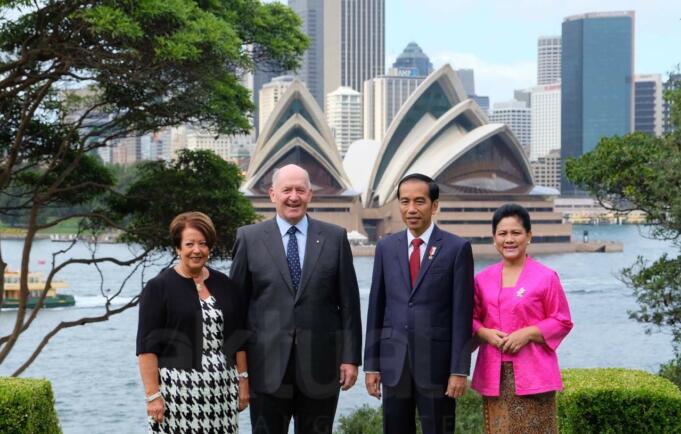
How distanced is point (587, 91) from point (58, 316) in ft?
400

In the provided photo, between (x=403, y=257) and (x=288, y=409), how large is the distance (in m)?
0.70

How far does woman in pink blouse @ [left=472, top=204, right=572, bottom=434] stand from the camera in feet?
12.1

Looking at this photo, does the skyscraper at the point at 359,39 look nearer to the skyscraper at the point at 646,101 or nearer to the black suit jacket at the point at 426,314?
the skyscraper at the point at 646,101

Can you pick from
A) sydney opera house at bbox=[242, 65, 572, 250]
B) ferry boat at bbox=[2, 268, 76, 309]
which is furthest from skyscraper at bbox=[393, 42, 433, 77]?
ferry boat at bbox=[2, 268, 76, 309]

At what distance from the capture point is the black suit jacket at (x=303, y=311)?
12.7 feet

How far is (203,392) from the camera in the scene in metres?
3.62

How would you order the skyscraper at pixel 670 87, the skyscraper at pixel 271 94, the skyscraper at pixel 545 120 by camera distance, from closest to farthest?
the skyscraper at pixel 670 87
the skyscraper at pixel 271 94
the skyscraper at pixel 545 120

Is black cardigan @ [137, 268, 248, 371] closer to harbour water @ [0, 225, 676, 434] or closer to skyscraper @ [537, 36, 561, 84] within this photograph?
harbour water @ [0, 225, 676, 434]

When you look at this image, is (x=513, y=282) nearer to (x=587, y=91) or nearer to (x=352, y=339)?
(x=352, y=339)

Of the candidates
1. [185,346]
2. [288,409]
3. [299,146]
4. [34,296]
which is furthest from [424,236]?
[299,146]

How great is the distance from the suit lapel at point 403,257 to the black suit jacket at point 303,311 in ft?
0.61

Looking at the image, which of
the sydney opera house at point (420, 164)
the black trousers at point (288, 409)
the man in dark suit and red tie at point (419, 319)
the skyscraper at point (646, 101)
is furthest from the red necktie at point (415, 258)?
the skyscraper at point (646, 101)

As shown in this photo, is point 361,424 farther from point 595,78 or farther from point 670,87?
point 595,78

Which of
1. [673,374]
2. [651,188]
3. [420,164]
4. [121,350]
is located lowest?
[121,350]
